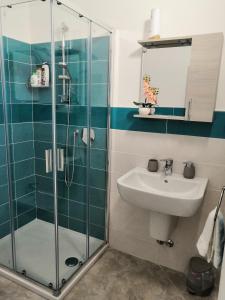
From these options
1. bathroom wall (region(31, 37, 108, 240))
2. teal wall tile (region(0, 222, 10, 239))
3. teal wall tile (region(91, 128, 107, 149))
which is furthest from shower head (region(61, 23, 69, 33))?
teal wall tile (region(0, 222, 10, 239))

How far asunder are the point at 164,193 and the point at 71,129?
0.90 m

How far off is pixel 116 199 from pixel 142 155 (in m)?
0.52

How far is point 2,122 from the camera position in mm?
2215

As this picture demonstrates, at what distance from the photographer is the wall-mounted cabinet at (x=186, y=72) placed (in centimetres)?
173

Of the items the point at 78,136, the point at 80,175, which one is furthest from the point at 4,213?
the point at 78,136

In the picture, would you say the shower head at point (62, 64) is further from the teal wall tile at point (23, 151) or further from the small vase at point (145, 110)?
the teal wall tile at point (23, 151)

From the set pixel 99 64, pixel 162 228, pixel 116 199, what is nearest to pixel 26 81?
pixel 99 64

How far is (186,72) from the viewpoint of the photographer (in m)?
1.87

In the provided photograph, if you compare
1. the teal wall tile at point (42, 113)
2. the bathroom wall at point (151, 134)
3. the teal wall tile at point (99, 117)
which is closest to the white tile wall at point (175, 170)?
the bathroom wall at point (151, 134)

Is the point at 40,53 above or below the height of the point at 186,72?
above

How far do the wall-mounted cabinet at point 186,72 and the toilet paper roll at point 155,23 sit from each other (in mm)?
63

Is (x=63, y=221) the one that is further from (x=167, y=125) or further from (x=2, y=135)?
(x=167, y=125)

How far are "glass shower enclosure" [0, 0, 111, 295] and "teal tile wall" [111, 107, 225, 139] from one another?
12 cm

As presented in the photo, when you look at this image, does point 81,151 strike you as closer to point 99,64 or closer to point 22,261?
point 99,64
